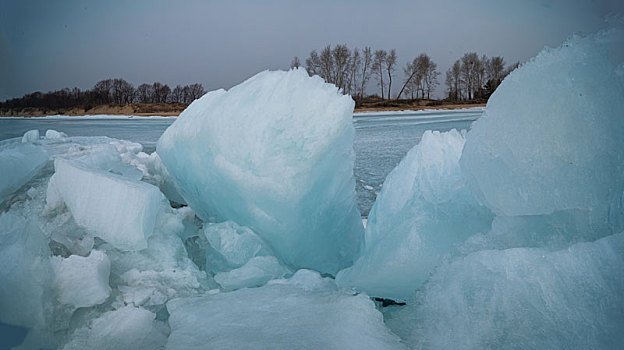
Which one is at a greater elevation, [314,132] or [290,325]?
[314,132]

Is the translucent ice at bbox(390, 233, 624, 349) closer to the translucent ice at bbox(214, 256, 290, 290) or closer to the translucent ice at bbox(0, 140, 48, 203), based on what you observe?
the translucent ice at bbox(214, 256, 290, 290)

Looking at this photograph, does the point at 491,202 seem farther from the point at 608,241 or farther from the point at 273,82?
the point at 273,82

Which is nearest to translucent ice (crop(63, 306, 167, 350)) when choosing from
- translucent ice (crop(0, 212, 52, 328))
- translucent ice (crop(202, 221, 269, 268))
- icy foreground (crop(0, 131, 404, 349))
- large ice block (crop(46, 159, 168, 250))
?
icy foreground (crop(0, 131, 404, 349))

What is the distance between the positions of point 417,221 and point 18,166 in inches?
83.2

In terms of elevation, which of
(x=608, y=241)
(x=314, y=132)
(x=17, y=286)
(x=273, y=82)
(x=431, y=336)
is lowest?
(x=431, y=336)

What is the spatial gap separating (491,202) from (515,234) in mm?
138

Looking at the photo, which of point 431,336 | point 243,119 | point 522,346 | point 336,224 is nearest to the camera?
point 522,346

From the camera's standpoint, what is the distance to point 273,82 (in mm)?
2016

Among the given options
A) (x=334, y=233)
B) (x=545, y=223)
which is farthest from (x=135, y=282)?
(x=545, y=223)

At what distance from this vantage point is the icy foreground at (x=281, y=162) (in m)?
1.89

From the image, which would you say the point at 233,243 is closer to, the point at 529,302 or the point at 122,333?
the point at 122,333

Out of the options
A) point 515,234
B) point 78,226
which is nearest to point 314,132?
point 515,234

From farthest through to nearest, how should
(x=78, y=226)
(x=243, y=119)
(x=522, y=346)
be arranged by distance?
(x=243, y=119)
(x=78, y=226)
(x=522, y=346)

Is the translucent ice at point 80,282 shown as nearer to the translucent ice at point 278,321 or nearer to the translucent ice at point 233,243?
the translucent ice at point 278,321
